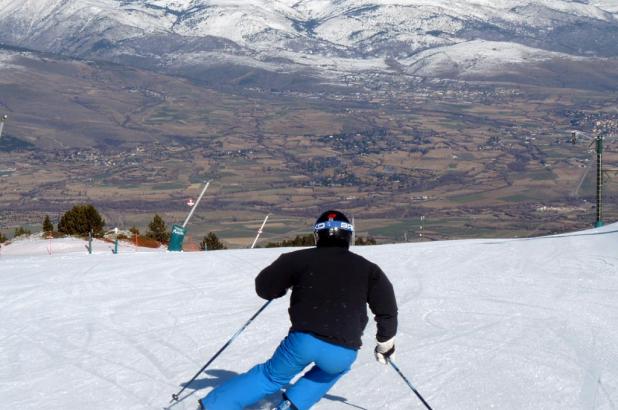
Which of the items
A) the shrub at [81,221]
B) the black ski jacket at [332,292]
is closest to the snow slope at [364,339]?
the black ski jacket at [332,292]

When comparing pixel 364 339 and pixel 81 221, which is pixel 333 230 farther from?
pixel 81 221

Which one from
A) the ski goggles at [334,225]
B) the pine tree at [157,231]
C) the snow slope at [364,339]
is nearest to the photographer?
the ski goggles at [334,225]

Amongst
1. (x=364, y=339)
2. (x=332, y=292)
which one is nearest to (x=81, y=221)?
(x=364, y=339)

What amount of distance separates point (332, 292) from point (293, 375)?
0.62 metres

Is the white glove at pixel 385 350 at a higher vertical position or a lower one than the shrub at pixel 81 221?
higher

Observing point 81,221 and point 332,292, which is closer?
point 332,292

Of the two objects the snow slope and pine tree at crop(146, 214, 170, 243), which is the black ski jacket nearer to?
the snow slope

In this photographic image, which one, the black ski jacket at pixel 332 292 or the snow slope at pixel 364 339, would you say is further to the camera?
the snow slope at pixel 364 339

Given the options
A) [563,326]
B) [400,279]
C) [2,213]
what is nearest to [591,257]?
[400,279]

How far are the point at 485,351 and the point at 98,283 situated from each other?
7.54 m

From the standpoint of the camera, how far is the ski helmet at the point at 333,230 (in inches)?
292

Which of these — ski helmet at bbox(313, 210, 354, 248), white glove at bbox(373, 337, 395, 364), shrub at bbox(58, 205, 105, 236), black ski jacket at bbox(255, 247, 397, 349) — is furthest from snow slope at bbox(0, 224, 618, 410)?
shrub at bbox(58, 205, 105, 236)

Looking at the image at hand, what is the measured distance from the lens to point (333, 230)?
7.41m

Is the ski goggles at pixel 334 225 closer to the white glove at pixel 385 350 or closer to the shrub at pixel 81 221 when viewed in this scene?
the white glove at pixel 385 350
